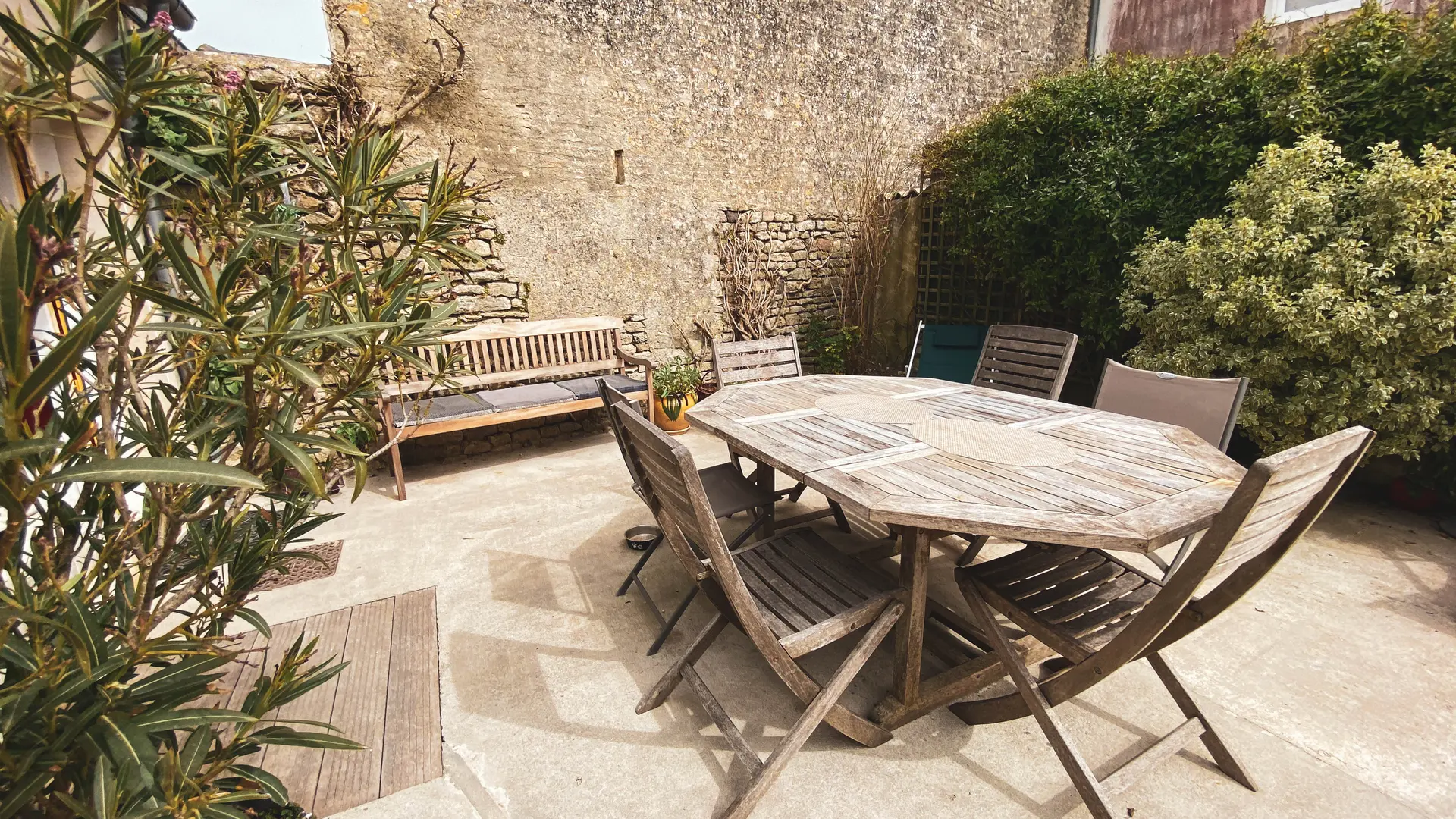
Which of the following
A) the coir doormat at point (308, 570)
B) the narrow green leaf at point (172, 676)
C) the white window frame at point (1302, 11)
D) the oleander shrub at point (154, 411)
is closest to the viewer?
the oleander shrub at point (154, 411)

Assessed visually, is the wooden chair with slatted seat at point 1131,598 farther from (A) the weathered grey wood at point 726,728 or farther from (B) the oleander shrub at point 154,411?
(B) the oleander shrub at point 154,411

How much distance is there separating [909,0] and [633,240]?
375 cm

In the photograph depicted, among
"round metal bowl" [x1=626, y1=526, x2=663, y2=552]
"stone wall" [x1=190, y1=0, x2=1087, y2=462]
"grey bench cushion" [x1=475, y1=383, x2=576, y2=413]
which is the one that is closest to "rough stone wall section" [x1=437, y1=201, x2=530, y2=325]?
"stone wall" [x1=190, y1=0, x2=1087, y2=462]

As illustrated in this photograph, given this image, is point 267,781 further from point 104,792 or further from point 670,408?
point 670,408

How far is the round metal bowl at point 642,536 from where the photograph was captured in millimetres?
2871

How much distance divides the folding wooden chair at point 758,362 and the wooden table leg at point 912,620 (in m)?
1.47

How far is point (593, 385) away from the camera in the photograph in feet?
14.4

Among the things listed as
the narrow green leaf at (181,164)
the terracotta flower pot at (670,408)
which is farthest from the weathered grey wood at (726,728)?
the terracotta flower pot at (670,408)

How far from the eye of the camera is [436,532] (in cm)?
315

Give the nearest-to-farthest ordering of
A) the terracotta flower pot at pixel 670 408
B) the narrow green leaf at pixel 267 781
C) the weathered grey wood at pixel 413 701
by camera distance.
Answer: the narrow green leaf at pixel 267 781 < the weathered grey wood at pixel 413 701 < the terracotta flower pot at pixel 670 408

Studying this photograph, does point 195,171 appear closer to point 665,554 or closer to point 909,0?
point 665,554

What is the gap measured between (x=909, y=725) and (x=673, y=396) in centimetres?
326

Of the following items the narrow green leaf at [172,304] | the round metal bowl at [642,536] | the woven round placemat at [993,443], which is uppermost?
the narrow green leaf at [172,304]

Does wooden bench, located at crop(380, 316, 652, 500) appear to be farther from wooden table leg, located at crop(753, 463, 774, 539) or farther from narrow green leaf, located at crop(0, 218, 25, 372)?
narrow green leaf, located at crop(0, 218, 25, 372)
